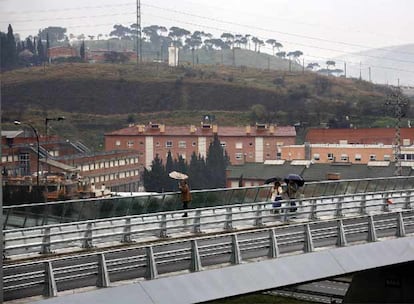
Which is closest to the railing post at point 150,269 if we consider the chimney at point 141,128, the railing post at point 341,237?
the railing post at point 341,237

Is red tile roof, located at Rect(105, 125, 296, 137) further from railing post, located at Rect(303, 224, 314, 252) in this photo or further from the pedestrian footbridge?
railing post, located at Rect(303, 224, 314, 252)

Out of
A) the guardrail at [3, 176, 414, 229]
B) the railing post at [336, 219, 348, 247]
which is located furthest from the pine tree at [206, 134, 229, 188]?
the railing post at [336, 219, 348, 247]

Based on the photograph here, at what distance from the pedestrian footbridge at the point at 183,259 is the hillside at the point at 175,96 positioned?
86.9 ft

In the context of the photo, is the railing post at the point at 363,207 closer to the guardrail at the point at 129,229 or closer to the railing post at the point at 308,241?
the guardrail at the point at 129,229

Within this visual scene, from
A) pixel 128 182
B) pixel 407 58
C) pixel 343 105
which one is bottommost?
pixel 128 182

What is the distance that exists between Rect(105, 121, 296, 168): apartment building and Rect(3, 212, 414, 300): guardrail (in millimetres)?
24809

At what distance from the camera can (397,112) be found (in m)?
50.0

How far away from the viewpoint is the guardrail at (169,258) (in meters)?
9.65

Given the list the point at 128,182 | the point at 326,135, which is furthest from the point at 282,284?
the point at 326,135

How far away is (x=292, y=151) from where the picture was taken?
140 feet

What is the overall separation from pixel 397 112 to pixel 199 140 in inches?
514

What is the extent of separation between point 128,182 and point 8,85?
31.8 ft

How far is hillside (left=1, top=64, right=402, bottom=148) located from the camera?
144ft

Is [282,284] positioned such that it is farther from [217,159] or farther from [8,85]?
[8,85]
